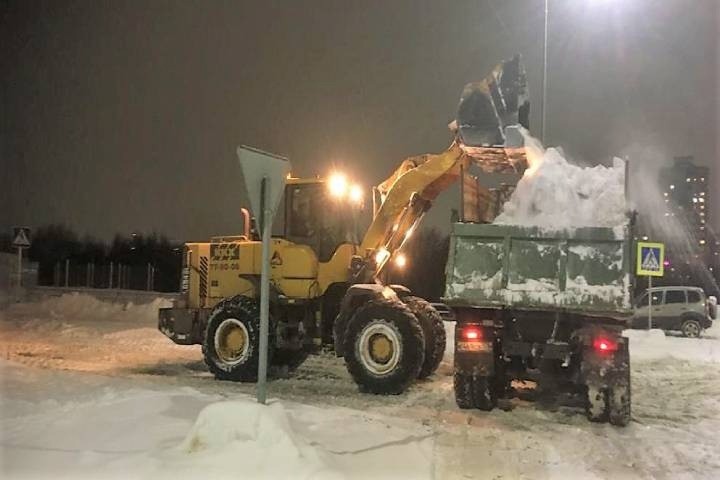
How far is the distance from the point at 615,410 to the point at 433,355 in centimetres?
436

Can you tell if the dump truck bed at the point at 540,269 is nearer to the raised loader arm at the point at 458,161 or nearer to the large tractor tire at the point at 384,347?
the large tractor tire at the point at 384,347

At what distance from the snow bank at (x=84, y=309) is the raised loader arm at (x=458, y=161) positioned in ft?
49.3

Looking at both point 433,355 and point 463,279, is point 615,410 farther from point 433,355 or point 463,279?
point 433,355

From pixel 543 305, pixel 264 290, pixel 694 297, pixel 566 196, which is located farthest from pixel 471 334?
pixel 694 297

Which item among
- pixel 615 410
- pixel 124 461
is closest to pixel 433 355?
pixel 615 410

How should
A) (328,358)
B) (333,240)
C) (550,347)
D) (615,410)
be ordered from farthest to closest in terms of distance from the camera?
(328,358)
(333,240)
(550,347)
(615,410)

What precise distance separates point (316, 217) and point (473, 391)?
451 centimetres

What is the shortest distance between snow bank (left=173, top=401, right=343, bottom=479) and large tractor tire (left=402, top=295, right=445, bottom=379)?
635 cm

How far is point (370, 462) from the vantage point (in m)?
6.57

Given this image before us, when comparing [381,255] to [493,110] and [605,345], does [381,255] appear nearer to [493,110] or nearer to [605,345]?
[493,110]

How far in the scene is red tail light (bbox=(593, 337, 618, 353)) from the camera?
352 inches

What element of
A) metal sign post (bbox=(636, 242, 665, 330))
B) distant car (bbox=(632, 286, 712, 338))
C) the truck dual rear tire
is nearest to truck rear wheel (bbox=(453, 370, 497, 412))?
the truck dual rear tire

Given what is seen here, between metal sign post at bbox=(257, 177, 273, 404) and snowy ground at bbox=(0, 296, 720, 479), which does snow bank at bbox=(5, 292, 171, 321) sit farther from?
metal sign post at bbox=(257, 177, 273, 404)

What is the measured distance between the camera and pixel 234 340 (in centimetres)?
1225
